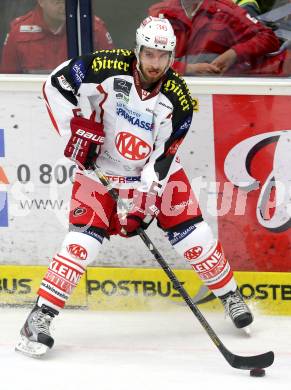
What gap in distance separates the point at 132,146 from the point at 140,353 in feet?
2.93

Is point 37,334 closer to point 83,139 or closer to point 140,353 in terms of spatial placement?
point 140,353

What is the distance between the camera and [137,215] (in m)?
4.75

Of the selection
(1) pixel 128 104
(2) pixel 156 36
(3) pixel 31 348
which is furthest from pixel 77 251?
(2) pixel 156 36

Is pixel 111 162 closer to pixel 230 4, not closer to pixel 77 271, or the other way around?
pixel 77 271

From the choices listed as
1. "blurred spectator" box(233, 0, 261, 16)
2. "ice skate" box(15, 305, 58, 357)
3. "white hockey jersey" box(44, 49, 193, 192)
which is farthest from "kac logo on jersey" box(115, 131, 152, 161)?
"blurred spectator" box(233, 0, 261, 16)

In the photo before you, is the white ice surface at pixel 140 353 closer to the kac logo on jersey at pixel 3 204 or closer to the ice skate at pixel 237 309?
the ice skate at pixel 237 309

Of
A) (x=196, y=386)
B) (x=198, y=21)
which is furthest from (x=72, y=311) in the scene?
(x=198, y=21)

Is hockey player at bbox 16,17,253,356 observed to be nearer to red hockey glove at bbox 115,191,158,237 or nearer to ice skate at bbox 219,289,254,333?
red hockey glove at bbox 115,191,158,237

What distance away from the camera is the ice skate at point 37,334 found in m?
4.73

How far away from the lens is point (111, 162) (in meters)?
4.94

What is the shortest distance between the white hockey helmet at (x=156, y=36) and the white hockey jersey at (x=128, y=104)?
14 cm

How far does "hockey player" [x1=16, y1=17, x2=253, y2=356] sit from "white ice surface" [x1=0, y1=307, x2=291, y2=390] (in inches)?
6.9

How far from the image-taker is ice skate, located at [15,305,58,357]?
4.73 meters

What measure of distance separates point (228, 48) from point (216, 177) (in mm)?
603
